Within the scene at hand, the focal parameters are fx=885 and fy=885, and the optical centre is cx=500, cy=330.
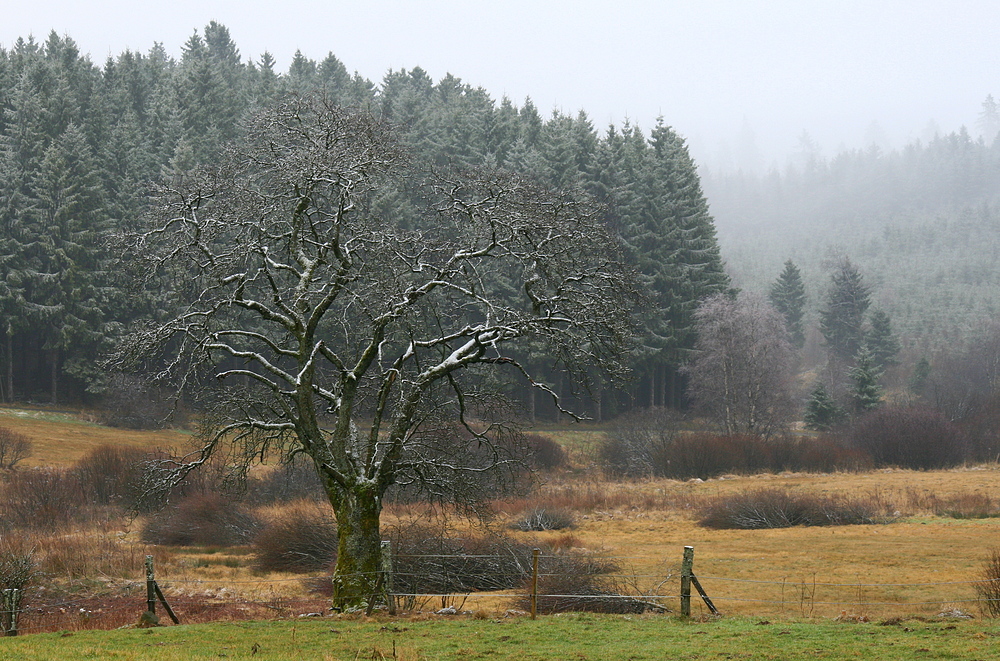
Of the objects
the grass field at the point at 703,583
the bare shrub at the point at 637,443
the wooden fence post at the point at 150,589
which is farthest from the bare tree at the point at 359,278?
the bare shrub at the point at 637,443

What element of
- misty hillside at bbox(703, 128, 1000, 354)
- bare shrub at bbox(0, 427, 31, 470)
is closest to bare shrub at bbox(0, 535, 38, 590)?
bare shrub at bbox(0, 427, 31, 470)

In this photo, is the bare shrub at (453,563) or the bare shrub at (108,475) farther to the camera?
the bare shrub at (108,475)

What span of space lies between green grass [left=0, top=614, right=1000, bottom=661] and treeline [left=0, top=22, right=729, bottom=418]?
99.6 ft

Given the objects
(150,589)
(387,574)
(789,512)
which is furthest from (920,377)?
(150,589)

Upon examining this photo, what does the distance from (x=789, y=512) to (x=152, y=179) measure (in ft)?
150

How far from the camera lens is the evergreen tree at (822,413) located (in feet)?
185

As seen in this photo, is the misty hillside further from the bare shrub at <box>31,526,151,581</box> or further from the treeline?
the bare shrub at <box>31,526,151,581</box>

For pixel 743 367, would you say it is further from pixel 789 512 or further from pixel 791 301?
pixel 791 301

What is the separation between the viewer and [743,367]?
55.4 meters

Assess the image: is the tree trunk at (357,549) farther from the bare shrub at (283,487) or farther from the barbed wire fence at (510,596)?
the bare shrub at (283,487)

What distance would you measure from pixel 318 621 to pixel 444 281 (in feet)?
20.8

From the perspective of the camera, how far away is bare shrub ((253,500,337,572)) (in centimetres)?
2481

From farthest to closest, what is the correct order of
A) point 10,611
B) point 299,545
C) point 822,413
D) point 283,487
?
1. point 822,413
2. point 283,487
3. point 299,545
4. point 10,611

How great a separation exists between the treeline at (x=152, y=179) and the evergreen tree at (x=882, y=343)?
26.8 m
